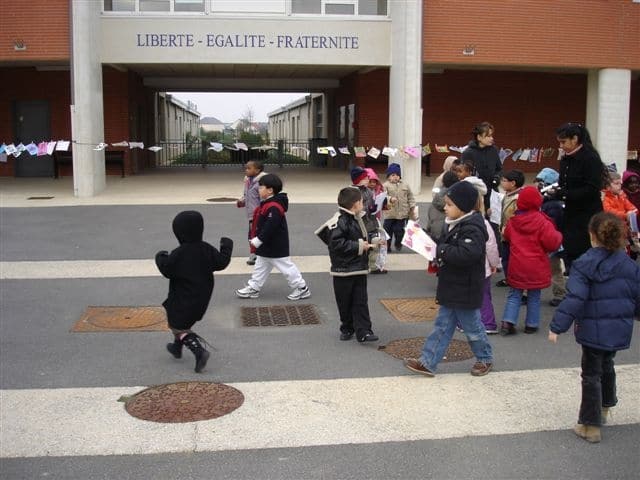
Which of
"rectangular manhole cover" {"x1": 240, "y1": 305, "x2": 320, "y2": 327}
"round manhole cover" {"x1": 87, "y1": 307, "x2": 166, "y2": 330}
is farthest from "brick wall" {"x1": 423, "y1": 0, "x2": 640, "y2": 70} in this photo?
"round manhole cover" {"x1": 87, "y1": 307, "x2": 166, "y2": 330}

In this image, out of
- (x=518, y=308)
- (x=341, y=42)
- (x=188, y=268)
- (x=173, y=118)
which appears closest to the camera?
→ (x=188, y=268)

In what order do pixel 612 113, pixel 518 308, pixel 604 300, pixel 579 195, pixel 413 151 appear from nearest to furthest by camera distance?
pixel 604 300 < pixel 518 308 < pixel 579 195 < pixel 413 151 < pixel 612 113

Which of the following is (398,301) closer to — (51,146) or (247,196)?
(247,196)

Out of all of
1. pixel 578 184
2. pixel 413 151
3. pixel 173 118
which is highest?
pixel 173 118

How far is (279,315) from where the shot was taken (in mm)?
7832

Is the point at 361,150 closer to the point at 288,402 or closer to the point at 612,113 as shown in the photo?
the point at 612,113

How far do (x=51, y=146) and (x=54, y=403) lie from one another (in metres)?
14.8

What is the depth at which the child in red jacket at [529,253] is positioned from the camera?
692cm

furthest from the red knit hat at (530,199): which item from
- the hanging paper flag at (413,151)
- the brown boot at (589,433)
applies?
the hanging paper flag at (413,151)

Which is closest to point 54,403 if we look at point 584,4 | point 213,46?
point 213,46

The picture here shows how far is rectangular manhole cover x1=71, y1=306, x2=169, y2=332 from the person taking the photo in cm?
727

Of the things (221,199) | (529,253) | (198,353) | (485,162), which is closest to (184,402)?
(198,353)

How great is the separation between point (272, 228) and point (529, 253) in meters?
2.71

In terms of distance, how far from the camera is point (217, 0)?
20.0 metres
